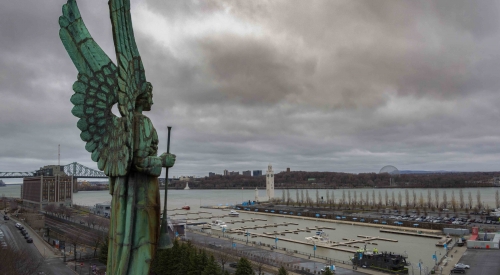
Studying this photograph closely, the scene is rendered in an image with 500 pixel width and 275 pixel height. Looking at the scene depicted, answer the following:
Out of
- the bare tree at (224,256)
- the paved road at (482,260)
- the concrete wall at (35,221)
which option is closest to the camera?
the paved road at (482,260)

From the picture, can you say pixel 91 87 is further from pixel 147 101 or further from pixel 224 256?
pixel 224 256

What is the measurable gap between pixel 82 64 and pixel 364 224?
5870cm

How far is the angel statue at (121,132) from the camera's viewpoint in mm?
8688

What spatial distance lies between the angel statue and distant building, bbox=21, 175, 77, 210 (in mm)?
84860

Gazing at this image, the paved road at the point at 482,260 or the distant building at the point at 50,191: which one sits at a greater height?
the distant building at the point at 50,191

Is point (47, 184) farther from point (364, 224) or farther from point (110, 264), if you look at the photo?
point (110, 264)

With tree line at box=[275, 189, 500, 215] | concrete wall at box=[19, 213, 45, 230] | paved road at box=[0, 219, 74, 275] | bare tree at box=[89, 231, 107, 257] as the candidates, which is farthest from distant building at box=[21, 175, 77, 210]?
tree line at box=[275, 189, 500, 215]

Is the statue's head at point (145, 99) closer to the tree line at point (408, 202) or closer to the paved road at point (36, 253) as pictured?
the paved road at point (36, 253)

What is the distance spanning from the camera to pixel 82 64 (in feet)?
30.1

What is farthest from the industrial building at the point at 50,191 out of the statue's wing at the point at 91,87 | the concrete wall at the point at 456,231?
the statue's wing at the point at 91,87

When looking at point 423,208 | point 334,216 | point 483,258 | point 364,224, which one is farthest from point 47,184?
point 483,258

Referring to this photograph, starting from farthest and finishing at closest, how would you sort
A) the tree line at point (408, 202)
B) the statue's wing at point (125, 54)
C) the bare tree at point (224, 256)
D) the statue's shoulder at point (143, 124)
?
1. the tree line at point (408, 202)
2. the bare tree at point (224, 256)
3. the statue's shoulder at point (143, 124)
4. the statue's wing at point (125, 54)

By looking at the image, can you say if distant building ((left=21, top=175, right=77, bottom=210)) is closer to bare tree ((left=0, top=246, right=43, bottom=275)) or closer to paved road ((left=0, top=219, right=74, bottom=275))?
paved road ((left=0, top=219, right=74, bottom=275))

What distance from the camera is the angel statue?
8688mm
